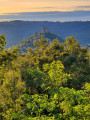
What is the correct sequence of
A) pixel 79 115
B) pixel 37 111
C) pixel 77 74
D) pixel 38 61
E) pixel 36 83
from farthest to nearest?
pixel 38 61
pixel 77 74
pixel 36 83
pixel 37 111
pixel 79 115

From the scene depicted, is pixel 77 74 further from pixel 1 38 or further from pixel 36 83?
pixel 1 38

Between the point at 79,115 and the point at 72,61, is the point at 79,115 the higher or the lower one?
the lower one

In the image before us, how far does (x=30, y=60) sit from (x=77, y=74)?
34.7 feet

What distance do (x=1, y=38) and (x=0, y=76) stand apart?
14.1 ft

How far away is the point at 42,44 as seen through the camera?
1459 inches

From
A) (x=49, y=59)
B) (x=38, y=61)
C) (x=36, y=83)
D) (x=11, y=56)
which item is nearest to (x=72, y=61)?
(x=49, y=59)

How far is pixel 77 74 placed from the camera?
28375 mm

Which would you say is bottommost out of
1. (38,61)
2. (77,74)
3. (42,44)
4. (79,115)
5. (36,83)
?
(79,115)

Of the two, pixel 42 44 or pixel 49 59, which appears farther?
pixel 42 44

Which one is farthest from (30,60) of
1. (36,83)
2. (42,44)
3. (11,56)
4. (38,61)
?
(11,56)

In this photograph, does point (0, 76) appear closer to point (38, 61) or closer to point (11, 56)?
point (11, 56)

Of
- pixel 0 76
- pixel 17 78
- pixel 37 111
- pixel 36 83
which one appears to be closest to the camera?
pixel 37 111

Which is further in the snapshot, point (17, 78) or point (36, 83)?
point (36, 83)

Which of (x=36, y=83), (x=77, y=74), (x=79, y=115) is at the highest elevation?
(x=77, y=74)
